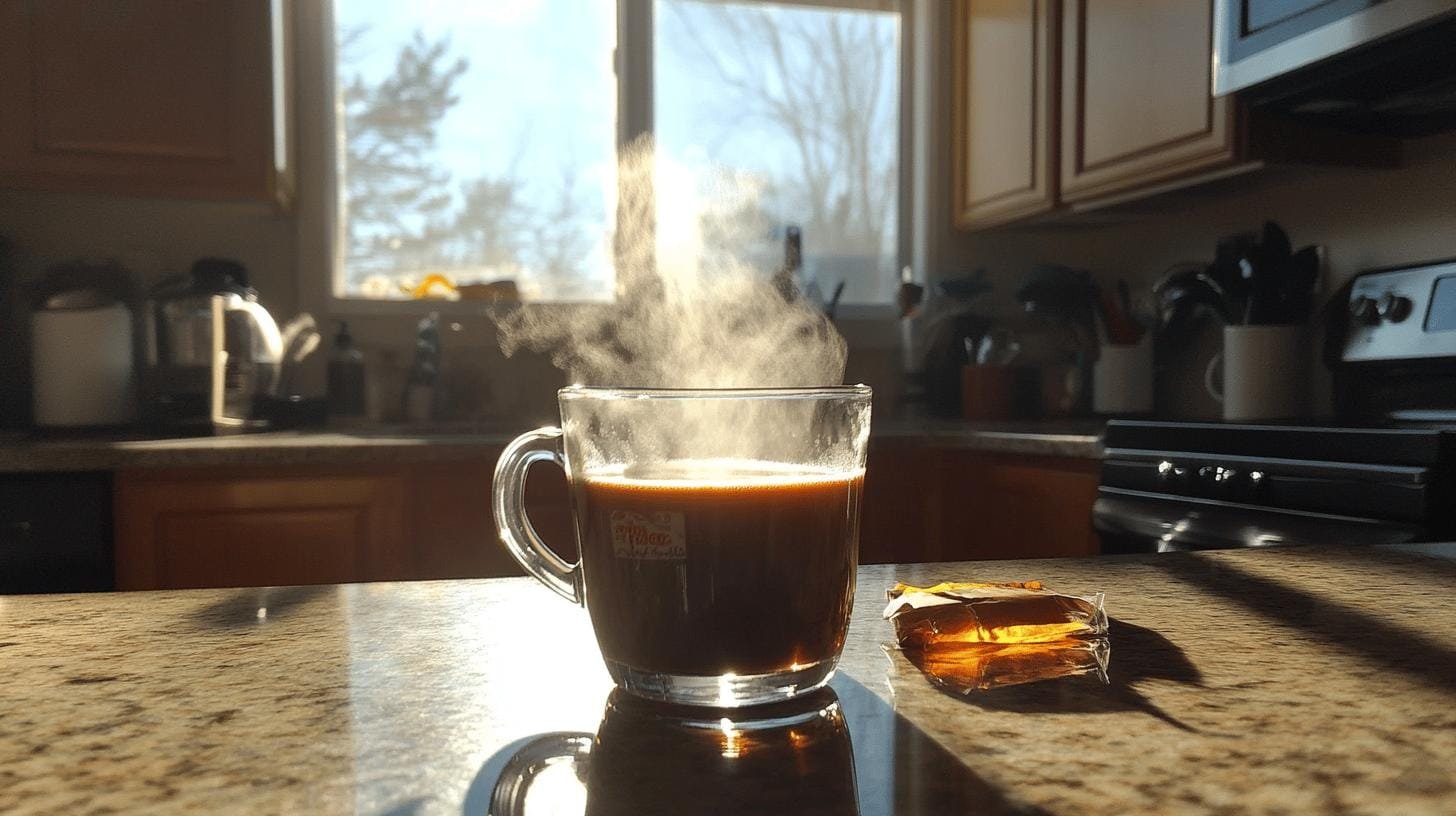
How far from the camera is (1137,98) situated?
2.31m

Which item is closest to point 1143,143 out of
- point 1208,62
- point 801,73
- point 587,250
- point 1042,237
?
point 1208,62

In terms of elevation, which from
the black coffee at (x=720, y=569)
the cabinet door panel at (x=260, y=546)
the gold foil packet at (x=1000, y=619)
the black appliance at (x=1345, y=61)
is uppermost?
the black appliance at (x=1345, y=61)

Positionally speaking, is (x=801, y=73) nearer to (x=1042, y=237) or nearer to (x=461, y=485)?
(x=1042, y=237)

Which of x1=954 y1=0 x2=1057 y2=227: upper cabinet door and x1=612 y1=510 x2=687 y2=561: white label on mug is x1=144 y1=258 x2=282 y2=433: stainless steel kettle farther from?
x1=612 y1=510 x2=687 y2=561: white label on mug

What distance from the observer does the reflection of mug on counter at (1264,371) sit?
2154 millimetres

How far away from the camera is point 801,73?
322 cm

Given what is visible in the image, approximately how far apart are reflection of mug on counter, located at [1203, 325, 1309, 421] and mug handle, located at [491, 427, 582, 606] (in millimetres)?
1977

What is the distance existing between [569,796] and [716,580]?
12 cm

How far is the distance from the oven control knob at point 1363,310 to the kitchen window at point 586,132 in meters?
1.41

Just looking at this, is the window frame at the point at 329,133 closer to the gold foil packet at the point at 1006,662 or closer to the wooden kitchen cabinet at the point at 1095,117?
the wooden kitchen cabinet at the point at 1095,117

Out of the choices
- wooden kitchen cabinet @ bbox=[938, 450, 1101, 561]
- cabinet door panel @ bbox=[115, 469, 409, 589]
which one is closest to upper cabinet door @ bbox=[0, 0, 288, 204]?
cabinet door panel @ bbox=[115, 469, 409, 589]

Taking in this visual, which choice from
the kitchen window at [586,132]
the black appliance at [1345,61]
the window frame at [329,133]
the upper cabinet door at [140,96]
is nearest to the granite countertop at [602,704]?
the black appliance at [1345,61]

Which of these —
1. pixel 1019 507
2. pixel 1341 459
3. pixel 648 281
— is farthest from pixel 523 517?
pixel 648 281

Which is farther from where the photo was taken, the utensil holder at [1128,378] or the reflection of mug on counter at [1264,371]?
the utensil holder at [1128,378]
